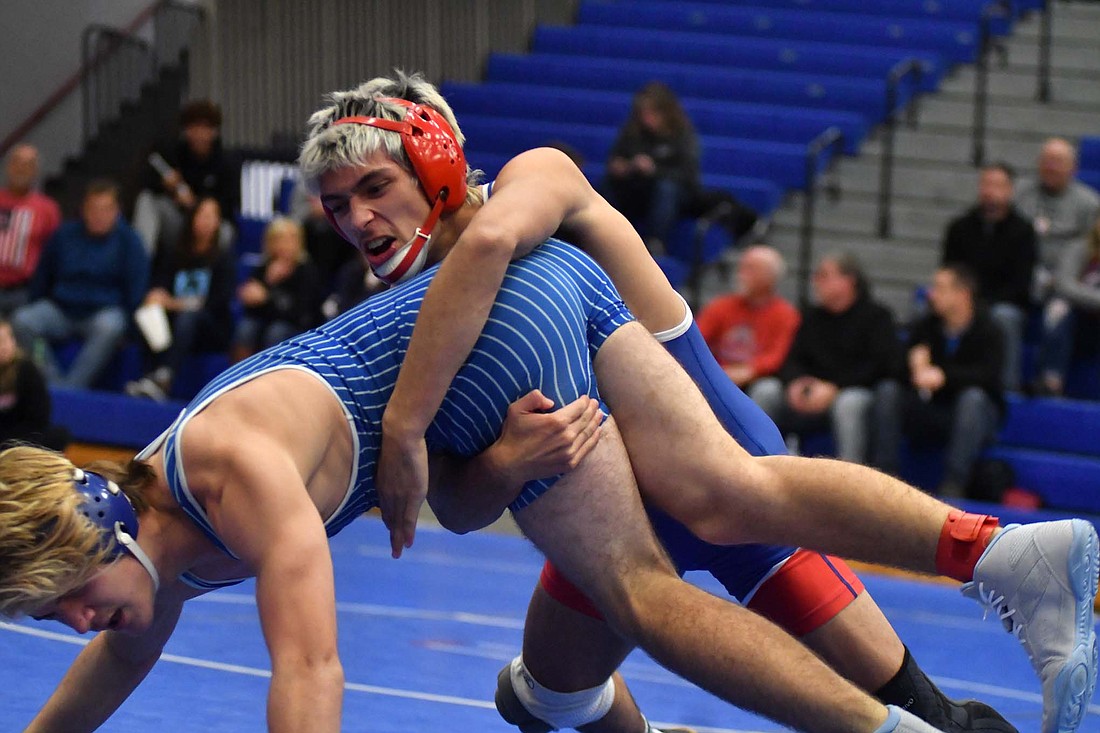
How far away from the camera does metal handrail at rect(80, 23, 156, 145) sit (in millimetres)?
11141

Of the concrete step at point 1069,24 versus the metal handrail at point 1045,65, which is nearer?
the metal handrail at point 1045,65

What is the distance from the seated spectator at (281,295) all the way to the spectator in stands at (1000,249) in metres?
3.11

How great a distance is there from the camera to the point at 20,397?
7.45 meters

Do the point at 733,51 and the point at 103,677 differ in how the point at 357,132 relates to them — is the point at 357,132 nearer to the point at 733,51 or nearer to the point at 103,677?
the point at 103,677

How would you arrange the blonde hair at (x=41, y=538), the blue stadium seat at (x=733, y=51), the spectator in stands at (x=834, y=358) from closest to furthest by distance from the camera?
the blonde hair at (x=41, y=538) < the spectator in stands at (x=834, y=358) < the blue stadium seat at (x=733, y=51)

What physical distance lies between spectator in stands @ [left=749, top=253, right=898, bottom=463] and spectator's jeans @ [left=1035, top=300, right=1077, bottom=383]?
762 mm

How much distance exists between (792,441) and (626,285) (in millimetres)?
4087

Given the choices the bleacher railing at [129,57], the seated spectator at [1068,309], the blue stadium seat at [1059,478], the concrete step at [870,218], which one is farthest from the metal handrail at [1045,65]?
the bleacher railing at [129,57]

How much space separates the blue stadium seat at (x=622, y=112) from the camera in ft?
33.7

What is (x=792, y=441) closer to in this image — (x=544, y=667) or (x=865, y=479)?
(x=544, y=667)

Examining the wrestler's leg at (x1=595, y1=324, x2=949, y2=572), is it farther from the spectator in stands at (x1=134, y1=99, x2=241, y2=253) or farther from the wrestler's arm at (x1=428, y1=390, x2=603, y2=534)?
the spectator in stands at (x1=134, y1=99, x2=241, y2=253)

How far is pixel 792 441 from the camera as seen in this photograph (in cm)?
743

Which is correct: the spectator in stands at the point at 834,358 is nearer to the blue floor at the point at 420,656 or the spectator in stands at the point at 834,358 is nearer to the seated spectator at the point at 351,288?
the blue floor at the point at 420,656

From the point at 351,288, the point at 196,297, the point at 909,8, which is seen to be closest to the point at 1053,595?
the point at 351,288
